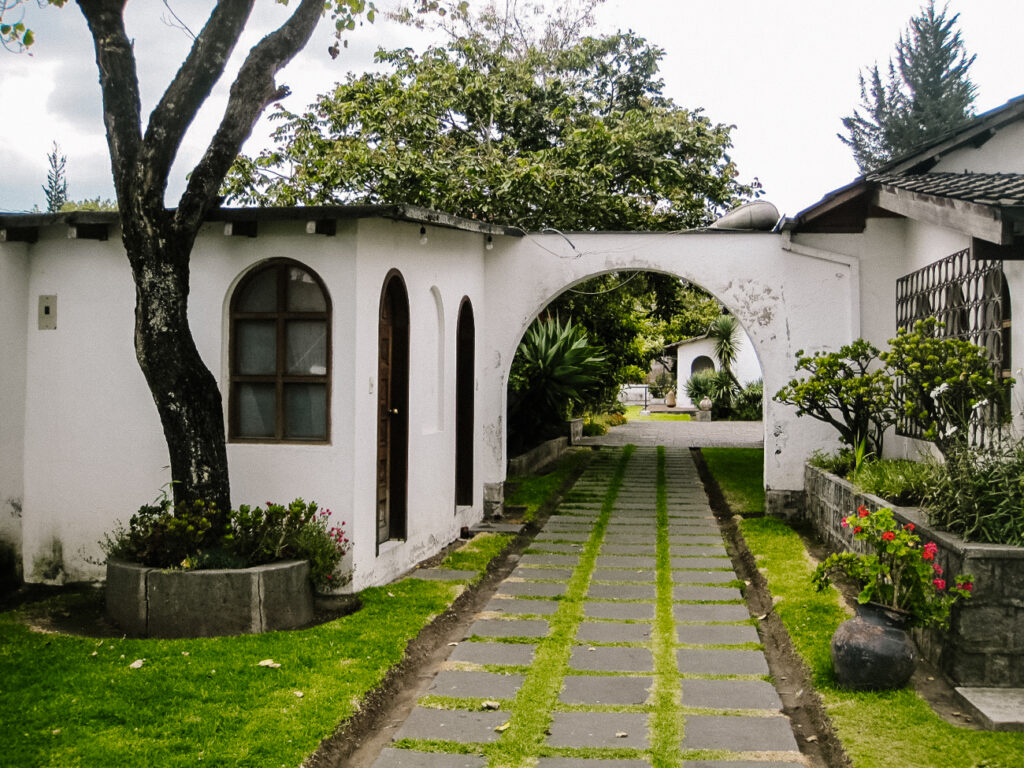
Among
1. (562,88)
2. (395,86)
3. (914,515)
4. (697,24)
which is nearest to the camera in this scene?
(914,515)

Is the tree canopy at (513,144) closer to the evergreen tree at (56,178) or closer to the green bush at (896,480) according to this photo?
the evergreen tree at (56,178)

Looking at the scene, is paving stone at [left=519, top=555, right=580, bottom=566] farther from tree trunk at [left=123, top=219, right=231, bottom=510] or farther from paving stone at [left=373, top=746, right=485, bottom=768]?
paving stone at [left=373, top=746, right=485, bottom=768]

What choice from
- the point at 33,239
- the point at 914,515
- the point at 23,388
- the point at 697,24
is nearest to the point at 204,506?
the point at 23,388

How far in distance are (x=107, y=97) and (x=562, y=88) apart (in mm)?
11712

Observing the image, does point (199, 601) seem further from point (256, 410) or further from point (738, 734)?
point (738, 734)

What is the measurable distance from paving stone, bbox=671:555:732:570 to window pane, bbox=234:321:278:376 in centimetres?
371

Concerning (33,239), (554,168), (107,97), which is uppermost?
(554,168)

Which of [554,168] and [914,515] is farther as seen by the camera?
[554,168]

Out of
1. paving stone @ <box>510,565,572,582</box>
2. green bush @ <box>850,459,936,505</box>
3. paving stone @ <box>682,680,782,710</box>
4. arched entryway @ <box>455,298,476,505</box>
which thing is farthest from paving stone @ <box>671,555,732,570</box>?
paving stone @ <box>682,680,782,710</box>

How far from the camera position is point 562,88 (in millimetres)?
16344

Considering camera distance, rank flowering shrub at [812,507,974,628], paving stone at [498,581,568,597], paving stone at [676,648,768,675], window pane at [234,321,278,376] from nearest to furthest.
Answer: flowering shrub at [812,507,974,628]
paving stone at [676,648,768,675]
window pane at [234,321,278,376]
paving stone at [498,581,568,597]

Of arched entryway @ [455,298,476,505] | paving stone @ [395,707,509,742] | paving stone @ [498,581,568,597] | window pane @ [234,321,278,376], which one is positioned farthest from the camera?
arched entryway @ [455,298,476,505]

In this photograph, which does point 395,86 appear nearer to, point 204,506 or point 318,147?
point 318,147

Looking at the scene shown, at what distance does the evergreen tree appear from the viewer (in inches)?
667
